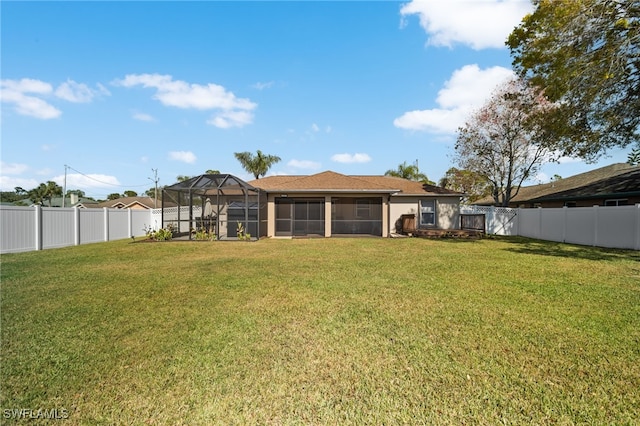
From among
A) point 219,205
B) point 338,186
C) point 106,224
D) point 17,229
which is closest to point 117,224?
point 106,224

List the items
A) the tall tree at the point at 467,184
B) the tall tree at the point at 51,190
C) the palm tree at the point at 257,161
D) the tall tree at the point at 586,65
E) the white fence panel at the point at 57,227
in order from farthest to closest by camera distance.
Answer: the tall tree at the point at 51,190 → the palm tree at the point at 257,161 → the tall tree at the point at 467,184 → the white fence panel at the point at 57,227 → the tall tree at the point at 586,65

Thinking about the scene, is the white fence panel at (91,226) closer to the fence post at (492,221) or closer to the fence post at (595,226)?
the fence post at (492,221)

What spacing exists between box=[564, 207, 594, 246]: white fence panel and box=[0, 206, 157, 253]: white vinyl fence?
73.5ft

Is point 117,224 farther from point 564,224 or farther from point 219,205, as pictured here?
point 564,224

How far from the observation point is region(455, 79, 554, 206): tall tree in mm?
20250

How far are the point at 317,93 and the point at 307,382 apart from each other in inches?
596

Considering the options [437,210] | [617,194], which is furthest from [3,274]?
[617,194]

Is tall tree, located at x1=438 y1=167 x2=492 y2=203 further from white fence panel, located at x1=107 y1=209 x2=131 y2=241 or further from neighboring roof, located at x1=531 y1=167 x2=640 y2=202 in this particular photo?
white fence panel, located at x1=107 y1=209 x2=131 y2=241

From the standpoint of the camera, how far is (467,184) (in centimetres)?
3000

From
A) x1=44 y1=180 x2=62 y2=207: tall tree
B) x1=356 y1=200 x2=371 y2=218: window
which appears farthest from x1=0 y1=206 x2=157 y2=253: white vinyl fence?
x1=44 y1=180 x2=62 y2=207: tall tree

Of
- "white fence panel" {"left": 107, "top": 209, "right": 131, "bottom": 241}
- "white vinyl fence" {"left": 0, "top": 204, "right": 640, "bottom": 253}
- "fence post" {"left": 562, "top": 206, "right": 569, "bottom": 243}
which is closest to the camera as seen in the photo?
"white vinyl fence" {"left": 0, "top": 204, "right": 640, "bottom": 253}

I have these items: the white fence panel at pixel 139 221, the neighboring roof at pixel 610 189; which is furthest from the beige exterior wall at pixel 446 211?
the white fence panel at pixel 139 221

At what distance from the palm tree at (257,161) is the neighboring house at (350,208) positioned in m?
16.4

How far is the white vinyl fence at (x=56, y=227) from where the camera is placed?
34.1 feet
